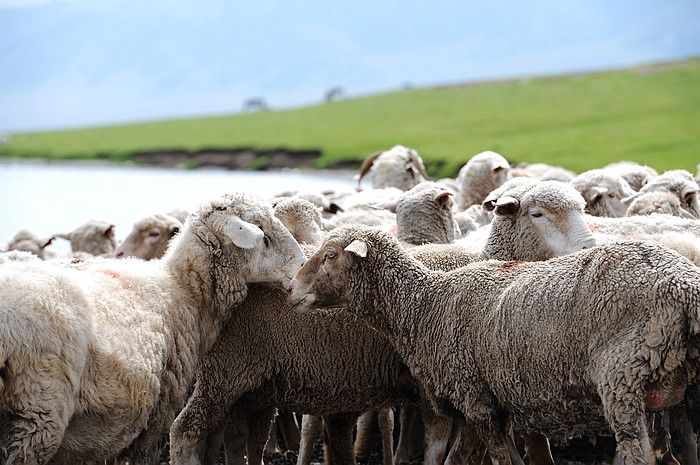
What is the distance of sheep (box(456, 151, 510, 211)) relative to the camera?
979 cm

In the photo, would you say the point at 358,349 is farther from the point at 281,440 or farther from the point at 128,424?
the point at 281,440

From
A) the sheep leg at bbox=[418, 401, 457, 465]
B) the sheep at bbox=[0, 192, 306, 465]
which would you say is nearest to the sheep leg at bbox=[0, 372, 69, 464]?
the sheep at bbox=[0, 192, 306, 465]

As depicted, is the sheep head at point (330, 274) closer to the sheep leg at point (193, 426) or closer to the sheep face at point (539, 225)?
the sheep leg at point (193, 426)

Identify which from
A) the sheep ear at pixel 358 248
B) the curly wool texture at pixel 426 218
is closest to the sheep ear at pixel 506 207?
the curly wool texture at pixel 426 218

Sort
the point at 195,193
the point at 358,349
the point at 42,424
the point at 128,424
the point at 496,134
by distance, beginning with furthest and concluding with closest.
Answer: the point at 496,134 < the point at 195,193 < the point at 358,349 < the point at 128,424 < the point at 42,424

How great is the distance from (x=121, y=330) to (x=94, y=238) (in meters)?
4.85

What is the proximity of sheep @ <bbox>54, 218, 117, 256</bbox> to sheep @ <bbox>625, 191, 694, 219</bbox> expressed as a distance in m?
4.87

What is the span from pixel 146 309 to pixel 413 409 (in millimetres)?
2493

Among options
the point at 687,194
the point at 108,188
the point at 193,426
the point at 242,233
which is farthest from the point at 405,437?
the point at 108,188

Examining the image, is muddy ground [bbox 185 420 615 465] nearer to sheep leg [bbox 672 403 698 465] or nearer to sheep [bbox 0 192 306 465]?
sheep leg [bbox 672 403 698 465]

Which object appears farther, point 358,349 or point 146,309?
→ point 358,349

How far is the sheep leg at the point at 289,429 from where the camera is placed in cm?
806

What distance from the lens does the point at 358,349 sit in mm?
5887

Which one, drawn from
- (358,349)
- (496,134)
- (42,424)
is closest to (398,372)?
(358,349)
